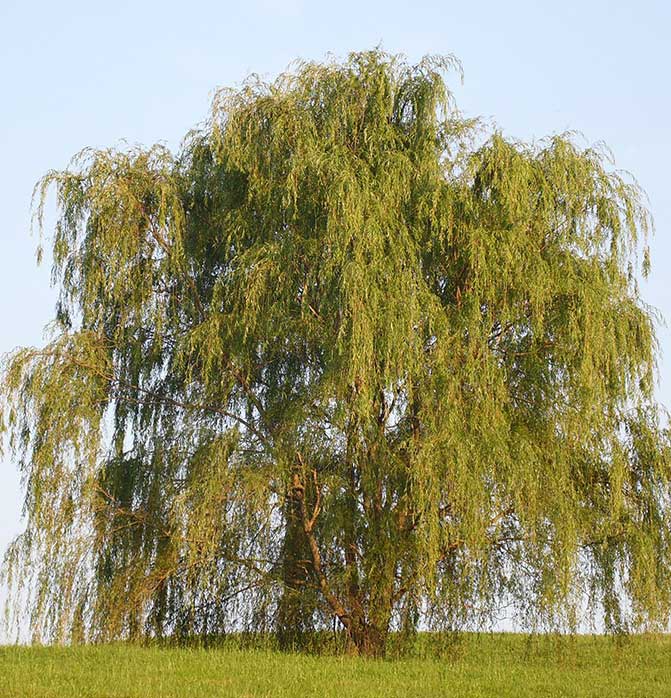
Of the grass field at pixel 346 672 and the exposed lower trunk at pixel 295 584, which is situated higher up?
the exposed lower trunk at pixel 295 584

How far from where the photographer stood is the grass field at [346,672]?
49.8ft

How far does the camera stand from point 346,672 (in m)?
16.9

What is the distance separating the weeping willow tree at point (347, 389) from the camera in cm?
1886

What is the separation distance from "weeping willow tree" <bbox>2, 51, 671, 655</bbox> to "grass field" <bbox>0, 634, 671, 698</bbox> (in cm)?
81

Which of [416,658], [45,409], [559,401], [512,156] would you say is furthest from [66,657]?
[512,156]

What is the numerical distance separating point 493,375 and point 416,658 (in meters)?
4.48

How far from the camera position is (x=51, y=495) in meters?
19.4

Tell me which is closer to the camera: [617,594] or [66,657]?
[66,657]

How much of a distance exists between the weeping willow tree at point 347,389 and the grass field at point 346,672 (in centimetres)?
81

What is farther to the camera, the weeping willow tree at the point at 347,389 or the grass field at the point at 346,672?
the weeping willow tree at the point at 347,389

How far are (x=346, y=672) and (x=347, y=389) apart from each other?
412 centimetres

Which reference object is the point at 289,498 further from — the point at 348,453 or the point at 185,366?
the point at 185,366

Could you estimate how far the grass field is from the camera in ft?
49.8

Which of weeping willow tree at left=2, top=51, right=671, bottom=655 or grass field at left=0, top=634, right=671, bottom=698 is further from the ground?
weeping willow tree at left=2, top=51, right=671, bottom=655
